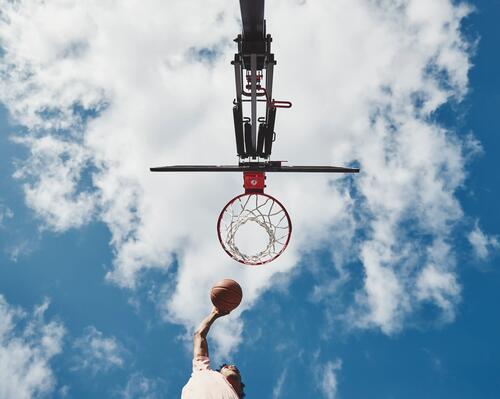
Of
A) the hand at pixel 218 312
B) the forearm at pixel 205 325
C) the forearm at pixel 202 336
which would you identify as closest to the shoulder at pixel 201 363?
the forearm at pixel 202 336

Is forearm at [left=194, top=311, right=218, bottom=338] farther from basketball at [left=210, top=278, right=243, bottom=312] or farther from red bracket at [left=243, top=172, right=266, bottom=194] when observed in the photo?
red bracket at [left=243, top=172, right=266, bottom=194]

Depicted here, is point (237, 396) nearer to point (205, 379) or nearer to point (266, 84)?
point (205, 379)

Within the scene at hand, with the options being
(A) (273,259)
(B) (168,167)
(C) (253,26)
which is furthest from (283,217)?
(C) (253,26)

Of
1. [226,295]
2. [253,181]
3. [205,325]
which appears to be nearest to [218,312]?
[205,325]

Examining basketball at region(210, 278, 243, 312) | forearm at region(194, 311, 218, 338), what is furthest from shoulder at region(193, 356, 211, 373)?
basketball at region(210, 278, 243, 312)

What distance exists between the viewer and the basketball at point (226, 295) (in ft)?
15.6

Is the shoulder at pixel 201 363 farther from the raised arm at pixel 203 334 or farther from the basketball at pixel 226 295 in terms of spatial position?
the basketball at pixel 226 295

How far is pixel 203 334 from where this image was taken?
3922 millimetres

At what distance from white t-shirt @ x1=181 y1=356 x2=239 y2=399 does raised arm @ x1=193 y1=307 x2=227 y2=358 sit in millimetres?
247

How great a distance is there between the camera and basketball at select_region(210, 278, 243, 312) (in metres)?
4.76

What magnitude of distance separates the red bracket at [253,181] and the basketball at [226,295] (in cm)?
413

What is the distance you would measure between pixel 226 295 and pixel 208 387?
6.42 ft

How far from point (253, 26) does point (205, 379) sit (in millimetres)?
5500

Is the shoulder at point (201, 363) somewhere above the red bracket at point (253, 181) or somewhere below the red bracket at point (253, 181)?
below
